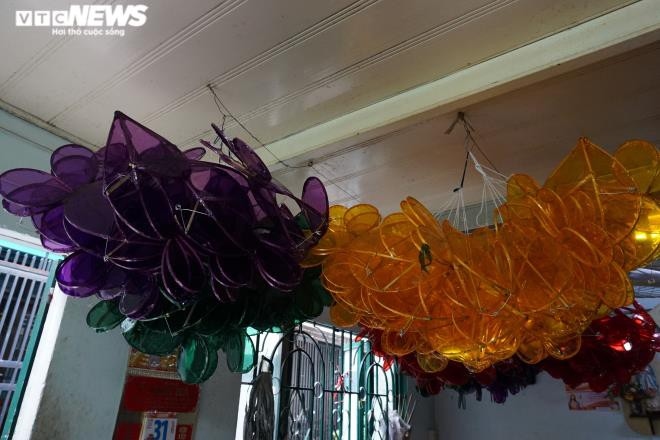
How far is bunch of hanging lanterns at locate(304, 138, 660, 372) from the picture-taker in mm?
778

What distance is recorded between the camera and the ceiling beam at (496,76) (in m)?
1.00

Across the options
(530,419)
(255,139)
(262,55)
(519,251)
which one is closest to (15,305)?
(255,139)

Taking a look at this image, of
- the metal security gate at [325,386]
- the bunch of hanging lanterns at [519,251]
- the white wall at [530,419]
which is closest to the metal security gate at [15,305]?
the metal security gate at [325,386]

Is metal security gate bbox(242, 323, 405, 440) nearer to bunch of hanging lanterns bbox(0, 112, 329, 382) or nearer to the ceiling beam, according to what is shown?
the ceiling beam

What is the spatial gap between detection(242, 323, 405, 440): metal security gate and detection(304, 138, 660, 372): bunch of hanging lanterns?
153cm

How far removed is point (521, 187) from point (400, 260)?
0.97 ft

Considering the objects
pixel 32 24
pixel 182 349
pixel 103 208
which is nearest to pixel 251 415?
pixel 182 349

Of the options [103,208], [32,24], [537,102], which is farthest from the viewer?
[537,102]

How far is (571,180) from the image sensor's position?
0.83 metres

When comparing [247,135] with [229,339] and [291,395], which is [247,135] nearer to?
[229,339]

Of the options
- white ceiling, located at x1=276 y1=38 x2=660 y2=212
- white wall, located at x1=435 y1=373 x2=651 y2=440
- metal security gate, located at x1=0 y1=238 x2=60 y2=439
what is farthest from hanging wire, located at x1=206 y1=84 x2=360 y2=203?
white wall, located at x1=435 y1=373 x2=651 y2=440

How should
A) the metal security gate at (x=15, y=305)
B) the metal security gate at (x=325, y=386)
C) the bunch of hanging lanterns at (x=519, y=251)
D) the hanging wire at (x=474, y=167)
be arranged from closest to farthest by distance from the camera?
the bunch of hanging lanterns at (x=519, y=251) → the hanging wire at (x=474, y=167) → the metal security gate at (x=15, y=305) → the metal security gate at (x=325, y=386)

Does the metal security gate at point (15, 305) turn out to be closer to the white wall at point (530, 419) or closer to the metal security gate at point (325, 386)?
the metal security gate at point (325, 386)

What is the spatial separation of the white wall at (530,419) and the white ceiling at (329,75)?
293 centimetres
